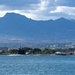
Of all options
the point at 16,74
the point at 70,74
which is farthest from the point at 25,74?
the point at 70,74

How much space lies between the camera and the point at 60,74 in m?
66.6

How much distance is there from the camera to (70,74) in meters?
66.1

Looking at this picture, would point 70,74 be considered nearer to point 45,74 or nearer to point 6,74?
point 45,74

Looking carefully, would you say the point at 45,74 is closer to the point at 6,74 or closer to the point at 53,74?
the point at 53,74

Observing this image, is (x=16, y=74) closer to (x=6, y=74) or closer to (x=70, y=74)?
(x=6, y=74)

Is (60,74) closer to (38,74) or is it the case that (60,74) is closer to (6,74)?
(38,74)

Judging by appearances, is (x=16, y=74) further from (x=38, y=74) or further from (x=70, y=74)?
(x=70, y=74)

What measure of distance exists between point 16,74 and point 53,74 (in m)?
5.58

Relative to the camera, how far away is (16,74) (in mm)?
65375

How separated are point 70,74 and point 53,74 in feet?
8.32

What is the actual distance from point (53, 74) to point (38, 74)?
2270 millimetres

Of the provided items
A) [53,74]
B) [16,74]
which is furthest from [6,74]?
[53,74]

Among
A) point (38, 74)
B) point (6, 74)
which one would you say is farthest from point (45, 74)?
point (6, 74)

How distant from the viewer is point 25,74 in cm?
6531
